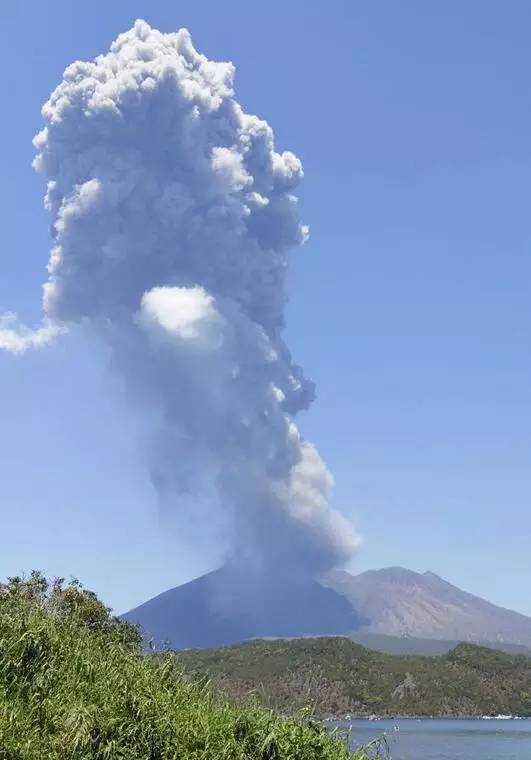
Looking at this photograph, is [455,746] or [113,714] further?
[455,746]

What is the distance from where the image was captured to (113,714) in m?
16.0

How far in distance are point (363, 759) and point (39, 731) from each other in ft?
22.1

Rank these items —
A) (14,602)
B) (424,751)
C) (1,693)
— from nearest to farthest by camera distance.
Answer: (1,693) < (14,602) < (424,751)

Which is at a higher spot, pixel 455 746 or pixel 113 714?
pixel 113 714

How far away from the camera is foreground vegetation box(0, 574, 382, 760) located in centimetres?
1502

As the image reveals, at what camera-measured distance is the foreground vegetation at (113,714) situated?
15016mm

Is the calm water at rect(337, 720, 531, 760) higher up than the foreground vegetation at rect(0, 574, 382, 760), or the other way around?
the foreground vegetation at rect(0, 574, 382, 760)

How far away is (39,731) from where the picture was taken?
604 inches

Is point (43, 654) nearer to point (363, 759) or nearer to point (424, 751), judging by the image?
Answer: point (363, 759)

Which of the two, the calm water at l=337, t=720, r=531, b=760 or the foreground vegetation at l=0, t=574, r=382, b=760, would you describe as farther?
the calm water at l=337, t=720, r=531, b=760

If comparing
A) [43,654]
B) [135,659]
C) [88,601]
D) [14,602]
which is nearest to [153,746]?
[43,654]

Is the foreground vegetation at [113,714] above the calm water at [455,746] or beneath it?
above

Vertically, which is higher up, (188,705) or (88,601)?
(88,601)

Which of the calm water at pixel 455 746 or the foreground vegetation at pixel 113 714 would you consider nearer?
the foreground vegetation at pixel 113 714
